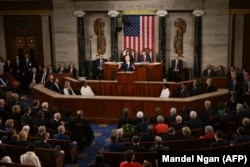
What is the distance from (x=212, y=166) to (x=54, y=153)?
14.5 feet

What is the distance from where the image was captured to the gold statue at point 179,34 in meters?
17.8

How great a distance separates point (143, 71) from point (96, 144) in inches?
184

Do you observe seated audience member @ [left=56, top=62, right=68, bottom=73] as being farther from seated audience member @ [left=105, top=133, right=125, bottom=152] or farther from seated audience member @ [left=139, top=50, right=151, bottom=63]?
seated audience member @ [left=105, top=133, right=125, bottom=152]

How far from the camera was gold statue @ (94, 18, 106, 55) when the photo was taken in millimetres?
18562

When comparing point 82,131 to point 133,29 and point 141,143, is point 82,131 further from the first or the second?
point 133,29

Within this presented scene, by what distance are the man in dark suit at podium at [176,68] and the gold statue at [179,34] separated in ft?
2.25

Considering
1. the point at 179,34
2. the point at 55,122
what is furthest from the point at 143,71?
the point at 55,122

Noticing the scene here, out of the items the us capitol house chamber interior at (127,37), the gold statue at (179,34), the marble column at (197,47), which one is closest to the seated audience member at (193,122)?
the us capitol house chamber interior at (127,37)

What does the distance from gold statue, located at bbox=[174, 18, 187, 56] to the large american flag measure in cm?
100

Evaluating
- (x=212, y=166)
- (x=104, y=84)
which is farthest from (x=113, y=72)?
(x=212, y=166)

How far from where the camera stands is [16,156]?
28.2 feet

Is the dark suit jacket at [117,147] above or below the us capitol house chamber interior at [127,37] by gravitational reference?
below

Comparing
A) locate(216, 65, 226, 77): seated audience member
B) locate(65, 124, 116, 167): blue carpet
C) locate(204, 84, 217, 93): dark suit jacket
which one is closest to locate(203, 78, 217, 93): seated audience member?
locate(204, 84, 217, 93): dark suit jacket

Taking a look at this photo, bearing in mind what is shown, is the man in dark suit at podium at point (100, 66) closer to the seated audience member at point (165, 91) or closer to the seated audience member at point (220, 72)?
the seated audience member at point (165, 91)
